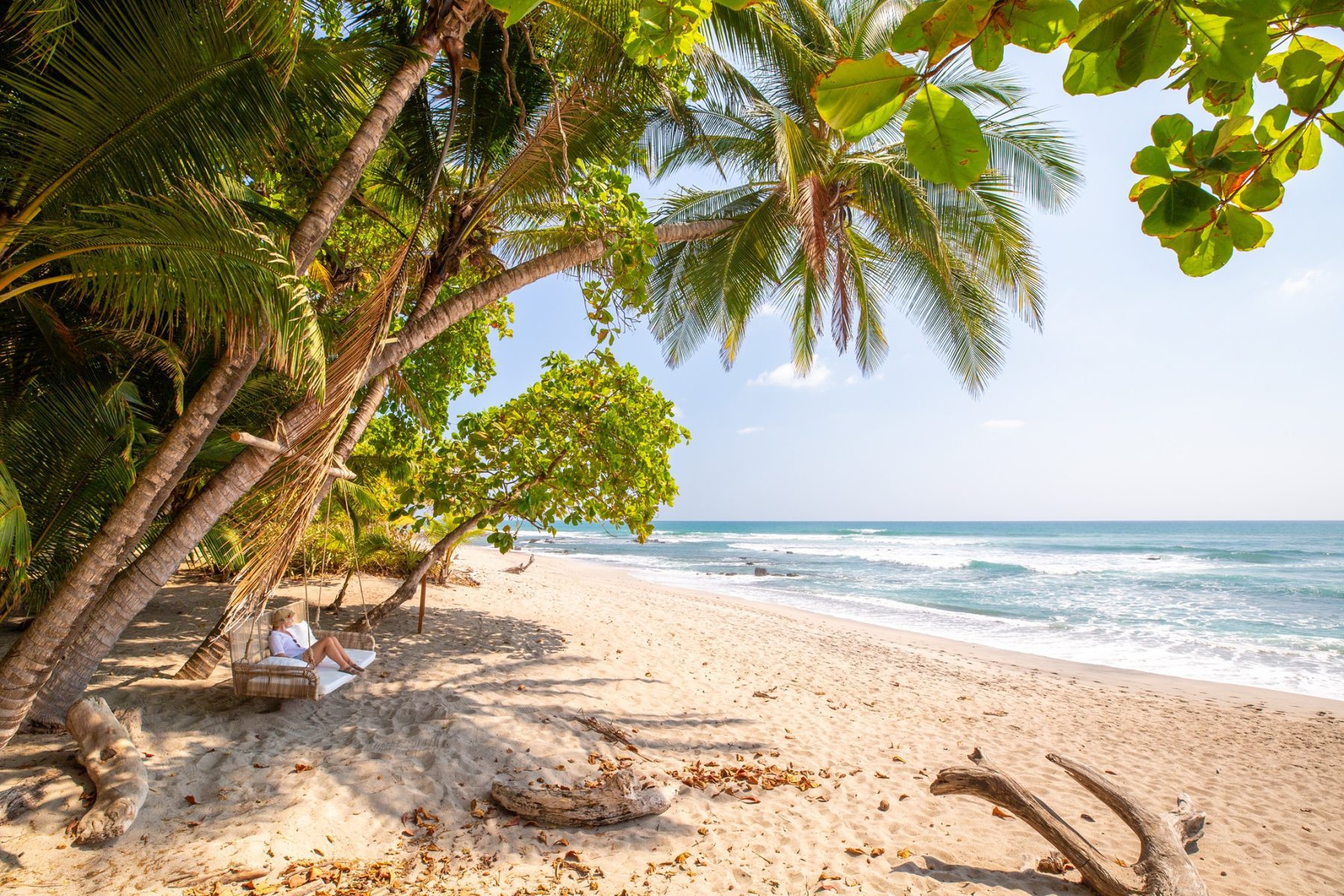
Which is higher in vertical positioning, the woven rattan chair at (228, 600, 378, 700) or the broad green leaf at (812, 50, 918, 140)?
the broad green leaf at (812, 50, 918, 140)

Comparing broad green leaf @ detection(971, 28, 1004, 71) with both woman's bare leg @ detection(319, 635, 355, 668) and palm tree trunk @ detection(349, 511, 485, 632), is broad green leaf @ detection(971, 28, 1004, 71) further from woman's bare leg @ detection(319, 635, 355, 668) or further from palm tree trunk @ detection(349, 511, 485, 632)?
palm tree trunk @ detection(349, 511, 485, 632)

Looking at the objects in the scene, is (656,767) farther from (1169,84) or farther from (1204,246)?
(1169,84)

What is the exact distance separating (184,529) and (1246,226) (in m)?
4.10

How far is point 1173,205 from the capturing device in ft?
2.30

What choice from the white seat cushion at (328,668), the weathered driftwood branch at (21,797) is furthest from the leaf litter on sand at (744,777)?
the weathered driftwood branch at (21,797)

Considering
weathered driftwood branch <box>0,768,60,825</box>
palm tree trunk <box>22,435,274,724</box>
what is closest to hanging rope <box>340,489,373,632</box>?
palm tree trunk <box>22,435,274,724</box>

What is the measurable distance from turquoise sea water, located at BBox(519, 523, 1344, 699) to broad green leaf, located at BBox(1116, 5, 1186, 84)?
419 inches

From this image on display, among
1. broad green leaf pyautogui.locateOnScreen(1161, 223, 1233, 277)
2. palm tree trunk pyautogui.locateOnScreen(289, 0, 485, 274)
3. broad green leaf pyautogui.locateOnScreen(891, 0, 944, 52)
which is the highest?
palm tree trunk pyautogui.locateOnScreen(289, 0, 485, 274)

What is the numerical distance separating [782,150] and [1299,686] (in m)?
9.31

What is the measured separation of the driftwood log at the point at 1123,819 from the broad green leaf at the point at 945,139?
3530 mm

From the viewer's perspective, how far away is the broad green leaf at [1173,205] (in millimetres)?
675

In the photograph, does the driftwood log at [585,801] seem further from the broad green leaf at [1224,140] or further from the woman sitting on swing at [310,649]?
the broad green leaf at [1224,140]

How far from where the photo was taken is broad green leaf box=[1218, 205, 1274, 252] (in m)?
0.77

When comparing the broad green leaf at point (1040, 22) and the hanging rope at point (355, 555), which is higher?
the broad green leaf at point (1040, 22)
